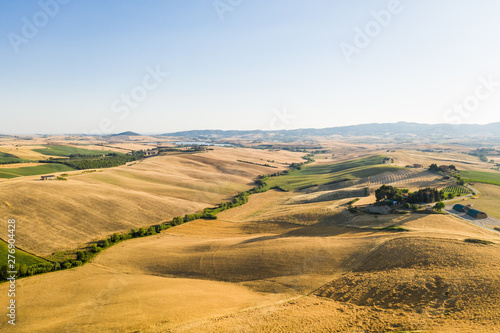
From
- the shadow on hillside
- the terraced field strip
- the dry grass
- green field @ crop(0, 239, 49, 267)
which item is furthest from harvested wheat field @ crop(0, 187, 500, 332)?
the terraced field strip

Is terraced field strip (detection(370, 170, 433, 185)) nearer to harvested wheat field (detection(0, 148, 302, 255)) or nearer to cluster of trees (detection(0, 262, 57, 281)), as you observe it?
harvested wheat field (detection(0, 148, 302, 255))

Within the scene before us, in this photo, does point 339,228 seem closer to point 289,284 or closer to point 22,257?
point 289,284

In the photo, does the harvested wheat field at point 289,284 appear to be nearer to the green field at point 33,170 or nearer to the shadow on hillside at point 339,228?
the shadow on hillside at point 339,228

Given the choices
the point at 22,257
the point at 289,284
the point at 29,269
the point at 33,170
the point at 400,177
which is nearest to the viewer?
the point at 289,284

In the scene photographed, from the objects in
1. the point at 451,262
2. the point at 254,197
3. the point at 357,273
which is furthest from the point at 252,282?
the point at 254,197

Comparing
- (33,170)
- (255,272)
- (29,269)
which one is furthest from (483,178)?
(33,170)

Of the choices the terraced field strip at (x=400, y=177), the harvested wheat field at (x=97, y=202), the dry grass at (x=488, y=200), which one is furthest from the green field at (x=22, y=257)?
the terraced field strip at (x=400, y=177)

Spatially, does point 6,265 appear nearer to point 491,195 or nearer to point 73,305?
point 73,305
